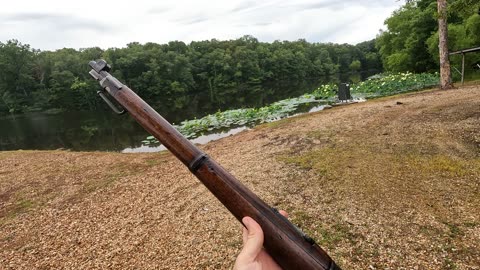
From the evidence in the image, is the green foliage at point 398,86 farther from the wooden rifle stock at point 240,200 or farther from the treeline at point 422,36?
the wooden rifle stock at point 240,200

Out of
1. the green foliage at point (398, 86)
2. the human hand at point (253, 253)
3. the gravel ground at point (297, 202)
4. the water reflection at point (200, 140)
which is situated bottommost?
the water reflection at point (200, 140)

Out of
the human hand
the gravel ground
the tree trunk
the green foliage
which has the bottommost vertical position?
the gravel ground

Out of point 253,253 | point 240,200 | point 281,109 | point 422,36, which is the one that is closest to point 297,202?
point 240,200

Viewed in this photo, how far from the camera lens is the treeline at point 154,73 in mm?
71312

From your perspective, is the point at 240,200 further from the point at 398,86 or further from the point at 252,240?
the point at 398,86

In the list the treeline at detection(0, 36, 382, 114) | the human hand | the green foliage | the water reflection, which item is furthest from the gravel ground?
the treeline at detection(0, 36, 382, 114)

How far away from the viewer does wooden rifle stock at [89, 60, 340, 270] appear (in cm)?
201

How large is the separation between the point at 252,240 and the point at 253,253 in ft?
0.27

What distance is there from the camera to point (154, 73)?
80.2 meters

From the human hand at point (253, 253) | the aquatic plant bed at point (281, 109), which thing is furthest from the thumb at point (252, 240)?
the aquatic plant bed at point (281, 109)

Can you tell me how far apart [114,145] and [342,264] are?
22.1 meters

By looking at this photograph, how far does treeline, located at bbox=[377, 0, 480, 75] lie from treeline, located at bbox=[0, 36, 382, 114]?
2634 centimetres

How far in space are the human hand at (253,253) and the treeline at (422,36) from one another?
34.0m

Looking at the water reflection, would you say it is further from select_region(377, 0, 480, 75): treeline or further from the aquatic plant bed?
select_region(377, 0, 480, 75): treeline
